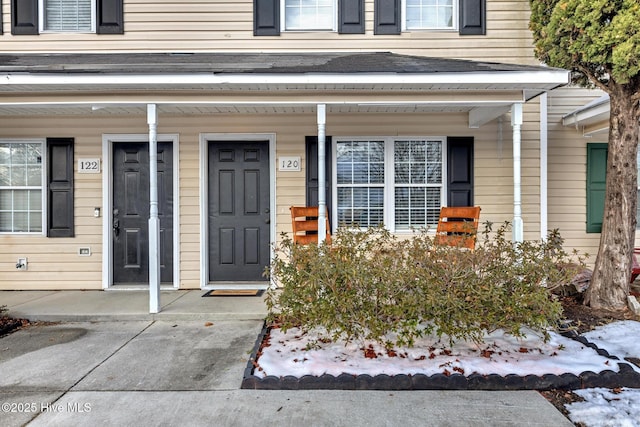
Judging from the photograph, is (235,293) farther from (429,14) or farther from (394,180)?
(429,14)

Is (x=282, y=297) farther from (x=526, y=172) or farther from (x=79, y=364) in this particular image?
(x=526, y=172)

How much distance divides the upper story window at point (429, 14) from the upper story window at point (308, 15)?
1052mm

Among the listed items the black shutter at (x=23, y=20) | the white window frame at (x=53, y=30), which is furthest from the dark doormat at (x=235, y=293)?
the black shutter at (x=23, y=20)

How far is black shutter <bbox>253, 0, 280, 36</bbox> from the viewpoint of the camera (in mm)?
4953

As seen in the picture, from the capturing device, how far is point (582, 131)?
4.85m

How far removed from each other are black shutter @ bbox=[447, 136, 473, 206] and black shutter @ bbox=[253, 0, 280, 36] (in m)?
2.71

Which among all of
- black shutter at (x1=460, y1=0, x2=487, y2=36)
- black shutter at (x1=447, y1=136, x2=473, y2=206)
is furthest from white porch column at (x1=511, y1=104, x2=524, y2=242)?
black shutter at (x1=460, y1=0, x2=487, y2=36)

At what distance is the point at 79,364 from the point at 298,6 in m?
4.71

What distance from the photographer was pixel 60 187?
4816 millimetres

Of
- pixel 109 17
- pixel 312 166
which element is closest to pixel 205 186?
pixel 312 166

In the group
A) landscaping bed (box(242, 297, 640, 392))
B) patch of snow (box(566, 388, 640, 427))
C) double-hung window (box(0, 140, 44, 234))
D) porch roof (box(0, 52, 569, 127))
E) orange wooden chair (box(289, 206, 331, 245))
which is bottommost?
patch of snow (box(566, 388, 640, 427))

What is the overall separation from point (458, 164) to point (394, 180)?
84 centimetres

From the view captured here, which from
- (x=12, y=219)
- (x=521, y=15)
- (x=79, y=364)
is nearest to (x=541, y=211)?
(x=521, y=15)

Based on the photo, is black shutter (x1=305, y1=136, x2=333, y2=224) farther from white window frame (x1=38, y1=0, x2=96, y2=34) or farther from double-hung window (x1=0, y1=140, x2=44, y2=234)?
A: double-hung window (x1=0, y1=140, x2=44, y2=234)
